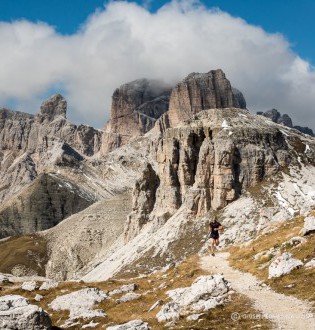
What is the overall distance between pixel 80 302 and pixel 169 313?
12.6 metres

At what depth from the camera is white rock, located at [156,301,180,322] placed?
25562 mm

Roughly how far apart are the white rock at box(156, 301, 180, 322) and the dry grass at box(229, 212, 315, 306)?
19.3ft

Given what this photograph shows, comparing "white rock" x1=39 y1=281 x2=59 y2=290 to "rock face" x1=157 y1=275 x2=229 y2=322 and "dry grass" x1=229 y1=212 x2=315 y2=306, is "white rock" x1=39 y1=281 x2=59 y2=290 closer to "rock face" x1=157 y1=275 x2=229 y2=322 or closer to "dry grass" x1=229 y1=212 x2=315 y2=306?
"dry grass" x1=229 y1=212 x2=315 y2=306

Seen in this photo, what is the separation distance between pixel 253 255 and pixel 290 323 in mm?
18899

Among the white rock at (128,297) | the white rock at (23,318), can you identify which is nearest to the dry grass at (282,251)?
the white rock at (128,297)

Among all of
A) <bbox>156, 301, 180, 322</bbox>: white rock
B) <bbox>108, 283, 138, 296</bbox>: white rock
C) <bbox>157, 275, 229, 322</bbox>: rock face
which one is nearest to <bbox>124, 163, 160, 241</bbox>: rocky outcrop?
<bbox>108, 283, 138, 296</bbox>: white rock

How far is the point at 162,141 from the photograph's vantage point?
138m

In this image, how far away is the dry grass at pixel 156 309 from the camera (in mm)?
22609

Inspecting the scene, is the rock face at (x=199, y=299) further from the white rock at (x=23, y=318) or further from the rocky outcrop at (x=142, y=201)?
the rocky outcrop at (x=142, y=201)

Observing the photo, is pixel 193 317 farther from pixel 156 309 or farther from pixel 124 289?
pixel 124 289

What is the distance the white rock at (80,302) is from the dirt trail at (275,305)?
10526 mm

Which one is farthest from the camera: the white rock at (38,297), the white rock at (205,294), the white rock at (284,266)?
the white rock at (38,297)

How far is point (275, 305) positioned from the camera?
23312mm

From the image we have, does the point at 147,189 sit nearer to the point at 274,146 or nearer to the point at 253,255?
the point at 274,146
